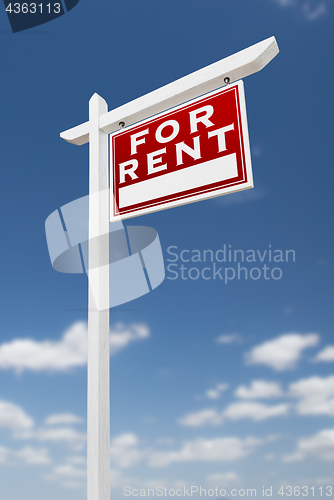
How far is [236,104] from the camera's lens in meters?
2.65

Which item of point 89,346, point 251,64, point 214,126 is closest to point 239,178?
point 214,126

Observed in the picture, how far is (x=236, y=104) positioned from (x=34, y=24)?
3.15 meters

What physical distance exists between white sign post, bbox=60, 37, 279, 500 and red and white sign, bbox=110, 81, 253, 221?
0.12 metres

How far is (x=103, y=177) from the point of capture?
3.07 meters

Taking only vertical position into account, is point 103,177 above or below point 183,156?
above

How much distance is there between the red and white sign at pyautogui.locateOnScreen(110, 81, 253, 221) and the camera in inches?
101

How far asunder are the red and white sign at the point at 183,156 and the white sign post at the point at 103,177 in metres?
0.12

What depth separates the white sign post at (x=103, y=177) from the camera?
8.27ft

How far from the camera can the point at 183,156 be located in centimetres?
273

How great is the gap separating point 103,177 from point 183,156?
0.68m

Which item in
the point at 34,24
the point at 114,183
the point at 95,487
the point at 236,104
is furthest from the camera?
the point at 34,24

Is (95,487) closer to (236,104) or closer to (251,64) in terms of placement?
(236,104)

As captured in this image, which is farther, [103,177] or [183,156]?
[103,177]

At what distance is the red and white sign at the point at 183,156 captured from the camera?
8.43ft
